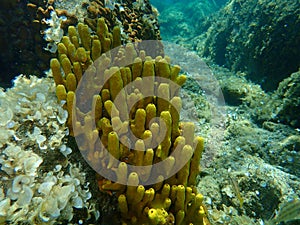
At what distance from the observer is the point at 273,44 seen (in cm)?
755

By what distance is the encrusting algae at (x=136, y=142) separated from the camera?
1934 mm

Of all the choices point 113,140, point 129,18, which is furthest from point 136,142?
point 129,18

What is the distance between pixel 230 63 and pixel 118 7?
7006 mm

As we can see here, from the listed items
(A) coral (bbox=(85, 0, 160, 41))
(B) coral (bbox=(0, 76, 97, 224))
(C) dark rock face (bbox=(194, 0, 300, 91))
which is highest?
(C) dark rock face (bbox=(194, 0, 300, 91))

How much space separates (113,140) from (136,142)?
0.18m

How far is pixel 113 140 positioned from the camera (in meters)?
1.90

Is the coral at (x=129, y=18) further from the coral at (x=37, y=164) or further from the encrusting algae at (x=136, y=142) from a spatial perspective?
the coral at (x=37, y=164)

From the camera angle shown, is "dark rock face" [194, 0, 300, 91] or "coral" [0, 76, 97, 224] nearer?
"coral" [0, 76, 97, 224]

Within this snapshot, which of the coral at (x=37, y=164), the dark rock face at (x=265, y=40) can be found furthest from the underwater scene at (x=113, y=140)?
the dark rock face at (x=265, y=40)

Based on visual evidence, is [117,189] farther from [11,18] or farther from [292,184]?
[11,18]

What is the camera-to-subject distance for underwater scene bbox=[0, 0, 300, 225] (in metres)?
1.88

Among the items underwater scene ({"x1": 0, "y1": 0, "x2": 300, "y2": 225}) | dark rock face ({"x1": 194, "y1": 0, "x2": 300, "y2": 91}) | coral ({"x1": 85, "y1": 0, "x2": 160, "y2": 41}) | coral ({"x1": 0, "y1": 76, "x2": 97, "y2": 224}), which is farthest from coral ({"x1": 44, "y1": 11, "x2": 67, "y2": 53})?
dark rock face ({"x1": 194, "y1": 0, "x2": 300, "y2": 91})

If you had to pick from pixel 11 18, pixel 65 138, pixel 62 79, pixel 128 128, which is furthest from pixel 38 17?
pixel 128 128

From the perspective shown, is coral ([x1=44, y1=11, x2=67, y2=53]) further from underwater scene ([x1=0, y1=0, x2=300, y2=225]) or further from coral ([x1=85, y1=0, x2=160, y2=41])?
coral ([x1=85, y1=0, x2=160, y2=41])
